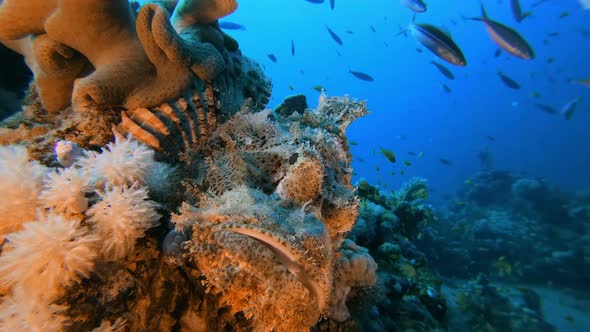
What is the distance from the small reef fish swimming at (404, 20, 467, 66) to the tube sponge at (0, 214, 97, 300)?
18.6 ft

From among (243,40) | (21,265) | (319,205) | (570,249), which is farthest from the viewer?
(243,40)

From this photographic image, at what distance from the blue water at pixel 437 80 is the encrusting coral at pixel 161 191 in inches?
2160

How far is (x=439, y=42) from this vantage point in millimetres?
5047

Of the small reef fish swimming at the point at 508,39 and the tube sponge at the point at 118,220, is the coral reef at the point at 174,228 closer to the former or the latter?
the tube sponge at the point at 118,220

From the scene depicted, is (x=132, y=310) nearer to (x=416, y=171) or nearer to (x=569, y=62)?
(x=416, y=171)

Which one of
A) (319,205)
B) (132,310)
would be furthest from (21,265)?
(319,205)

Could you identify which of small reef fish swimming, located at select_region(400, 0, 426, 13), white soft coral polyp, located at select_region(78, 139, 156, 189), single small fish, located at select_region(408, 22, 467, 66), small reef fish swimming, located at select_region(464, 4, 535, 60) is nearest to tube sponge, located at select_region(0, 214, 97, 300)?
white soft coral polyp, located at select_region(78, 139, 156, 189)

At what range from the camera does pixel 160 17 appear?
2061mm

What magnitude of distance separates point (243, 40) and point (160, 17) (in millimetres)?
95256

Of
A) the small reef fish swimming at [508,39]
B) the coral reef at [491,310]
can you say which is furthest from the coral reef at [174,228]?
the coral reef at [491,310]

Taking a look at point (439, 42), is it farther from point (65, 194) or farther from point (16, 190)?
point (16, 190)

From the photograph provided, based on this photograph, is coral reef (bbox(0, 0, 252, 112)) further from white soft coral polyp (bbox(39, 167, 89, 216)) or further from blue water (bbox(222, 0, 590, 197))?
blue water (bbox(222, 0, 590, 197))

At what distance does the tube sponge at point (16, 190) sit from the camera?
4.60 feet

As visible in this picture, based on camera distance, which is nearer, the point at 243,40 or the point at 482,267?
the point at 482,267
